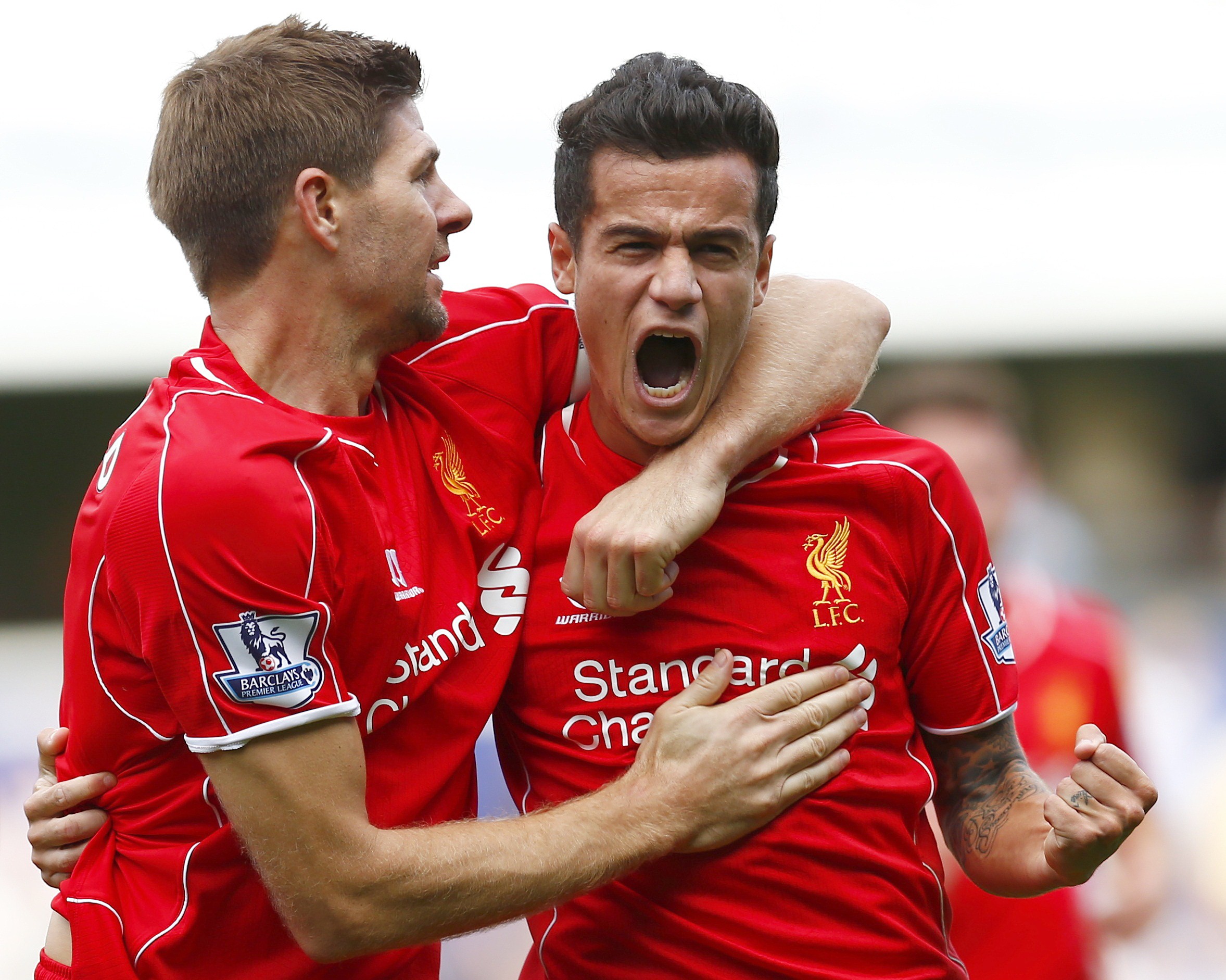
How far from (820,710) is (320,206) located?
1317 mm

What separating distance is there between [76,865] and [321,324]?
1.10 meters

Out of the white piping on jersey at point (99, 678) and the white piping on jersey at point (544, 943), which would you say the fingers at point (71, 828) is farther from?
the white piping on jersey at point (544, 943)

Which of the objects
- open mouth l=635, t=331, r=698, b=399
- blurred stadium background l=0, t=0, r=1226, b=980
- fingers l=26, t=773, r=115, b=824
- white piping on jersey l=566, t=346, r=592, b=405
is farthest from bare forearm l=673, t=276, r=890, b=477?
blurred stadium background l=0, t=0, r=1226, b=980

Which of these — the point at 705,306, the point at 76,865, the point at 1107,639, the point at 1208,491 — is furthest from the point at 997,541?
the point at 1208,491

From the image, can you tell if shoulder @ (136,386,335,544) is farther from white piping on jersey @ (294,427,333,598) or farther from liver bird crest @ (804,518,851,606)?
liver bird crest @ (804,518,851,606)

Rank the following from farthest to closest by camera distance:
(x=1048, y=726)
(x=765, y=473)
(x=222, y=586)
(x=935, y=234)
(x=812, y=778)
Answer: (x=935, y=234), (x=1048, y=726), (x=765, y=473), (x=812, y=778), (x=222, y=586)

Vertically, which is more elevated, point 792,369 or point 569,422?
point 792,369

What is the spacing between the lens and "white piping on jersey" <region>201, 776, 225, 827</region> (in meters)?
2.24

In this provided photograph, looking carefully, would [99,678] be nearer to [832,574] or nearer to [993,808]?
[832,574]

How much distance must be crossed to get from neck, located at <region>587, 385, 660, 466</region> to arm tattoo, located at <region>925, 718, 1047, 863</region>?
0.81 m

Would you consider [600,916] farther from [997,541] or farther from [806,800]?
[997,541]

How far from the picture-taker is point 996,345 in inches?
402

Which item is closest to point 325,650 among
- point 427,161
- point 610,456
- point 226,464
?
point 226,464

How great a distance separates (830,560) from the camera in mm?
2492
